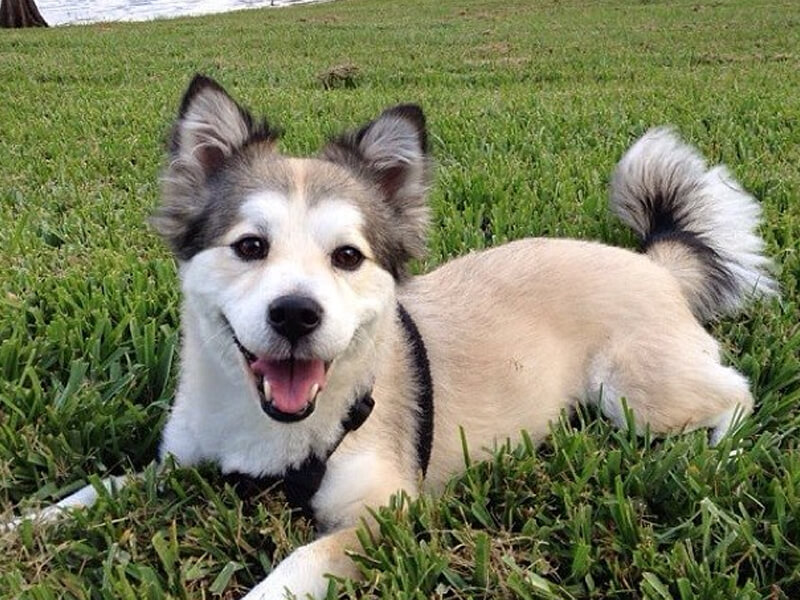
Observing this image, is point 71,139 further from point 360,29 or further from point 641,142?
point 360,29

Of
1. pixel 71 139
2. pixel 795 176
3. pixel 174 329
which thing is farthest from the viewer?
pixel 71 139

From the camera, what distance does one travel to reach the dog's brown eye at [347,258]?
2.20m

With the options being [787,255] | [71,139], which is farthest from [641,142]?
[71,139]

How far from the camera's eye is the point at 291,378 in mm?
2115

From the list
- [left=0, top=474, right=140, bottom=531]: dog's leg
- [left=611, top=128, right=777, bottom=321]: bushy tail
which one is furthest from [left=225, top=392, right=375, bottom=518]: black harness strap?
[left=611, top=128, right=777, bottom=321]: bushy tail

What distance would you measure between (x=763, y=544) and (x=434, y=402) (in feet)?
3.28

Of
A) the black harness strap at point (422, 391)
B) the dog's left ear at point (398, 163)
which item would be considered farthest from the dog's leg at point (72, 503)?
the dog's left ear at point (398, 163)

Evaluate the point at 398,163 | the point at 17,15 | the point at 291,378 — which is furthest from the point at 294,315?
the point at 17,15

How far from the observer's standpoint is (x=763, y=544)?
2037 mm

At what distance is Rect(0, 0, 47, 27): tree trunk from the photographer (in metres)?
20.9

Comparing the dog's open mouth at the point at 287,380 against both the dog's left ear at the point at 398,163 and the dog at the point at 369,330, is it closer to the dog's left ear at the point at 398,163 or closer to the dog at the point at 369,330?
the dog at the point at 369,330

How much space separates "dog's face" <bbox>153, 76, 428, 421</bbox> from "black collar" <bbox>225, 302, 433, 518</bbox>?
7.3 inches

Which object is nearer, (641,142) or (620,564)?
(620,564)

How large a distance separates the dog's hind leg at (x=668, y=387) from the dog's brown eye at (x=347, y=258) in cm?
100
